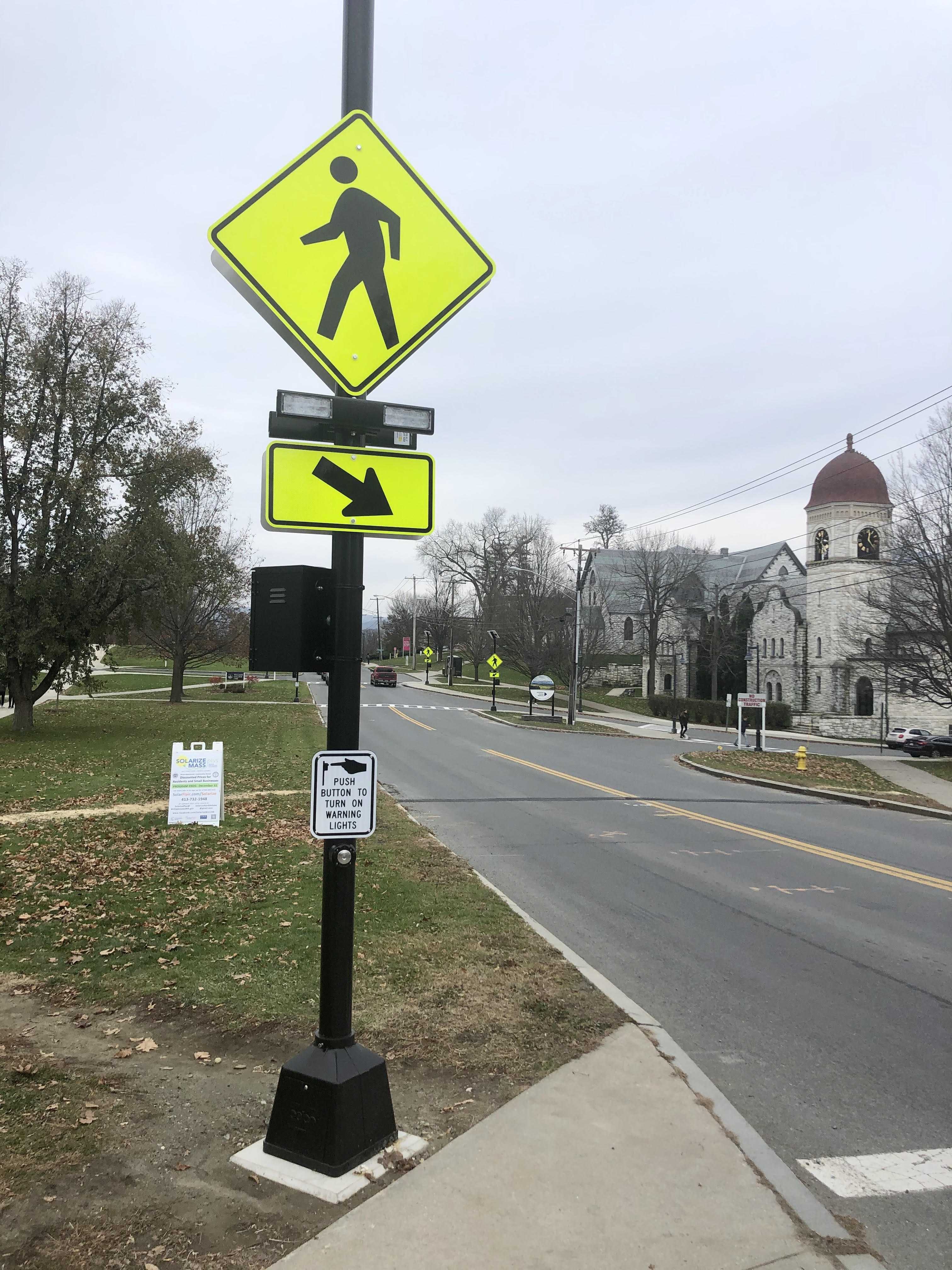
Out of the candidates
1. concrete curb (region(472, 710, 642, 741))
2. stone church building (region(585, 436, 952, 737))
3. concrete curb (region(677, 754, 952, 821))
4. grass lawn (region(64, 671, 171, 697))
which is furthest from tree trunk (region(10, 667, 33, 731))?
stone church building (region(585, 436, 952, 737))

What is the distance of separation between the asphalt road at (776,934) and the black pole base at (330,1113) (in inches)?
73.8

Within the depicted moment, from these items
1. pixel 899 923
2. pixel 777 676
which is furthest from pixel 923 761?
pixel 777 676

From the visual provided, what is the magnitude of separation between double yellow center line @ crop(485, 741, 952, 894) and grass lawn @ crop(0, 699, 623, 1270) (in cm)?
511

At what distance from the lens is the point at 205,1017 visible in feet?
16.6

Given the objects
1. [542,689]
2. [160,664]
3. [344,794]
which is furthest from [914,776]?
[160,664]

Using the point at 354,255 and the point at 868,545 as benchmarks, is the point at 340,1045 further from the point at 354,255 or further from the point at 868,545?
the point at 868,545

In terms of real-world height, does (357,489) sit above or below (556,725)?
above

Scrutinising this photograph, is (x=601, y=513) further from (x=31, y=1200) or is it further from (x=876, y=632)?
(x=31, y=1200)

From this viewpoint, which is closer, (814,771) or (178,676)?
(814,771)

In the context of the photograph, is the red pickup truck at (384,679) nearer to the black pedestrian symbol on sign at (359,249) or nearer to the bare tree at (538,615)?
the bare tree at (538,615)

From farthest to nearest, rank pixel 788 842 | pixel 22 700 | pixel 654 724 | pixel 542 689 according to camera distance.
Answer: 1. pixel 654 724
2. pixel 542 689
3. pixel 22 700
4. pixel 788 842

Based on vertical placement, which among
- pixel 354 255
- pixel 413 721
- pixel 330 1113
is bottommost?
pixel 413 721

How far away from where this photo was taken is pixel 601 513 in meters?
109

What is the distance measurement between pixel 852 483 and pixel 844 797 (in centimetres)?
4855
